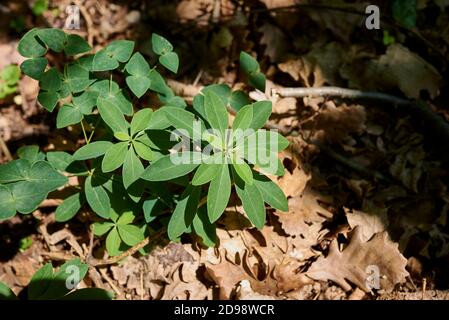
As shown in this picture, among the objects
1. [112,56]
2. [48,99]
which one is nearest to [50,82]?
[48,99]

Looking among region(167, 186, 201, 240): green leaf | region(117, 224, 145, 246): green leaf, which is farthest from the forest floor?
region(167, 186, 201, 240): green leaf

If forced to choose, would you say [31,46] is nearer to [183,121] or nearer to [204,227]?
[183,121]

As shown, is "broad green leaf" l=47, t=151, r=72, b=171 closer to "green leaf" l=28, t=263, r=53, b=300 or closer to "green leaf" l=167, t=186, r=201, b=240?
"green leaf" l=28, t=263, r=53, b=300

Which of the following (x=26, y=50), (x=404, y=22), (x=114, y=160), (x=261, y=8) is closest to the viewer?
(x=114, y=160)

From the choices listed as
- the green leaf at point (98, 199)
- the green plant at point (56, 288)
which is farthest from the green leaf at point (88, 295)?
the green leaf at point (98, 199)

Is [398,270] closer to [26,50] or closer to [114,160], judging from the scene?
[114,160]
